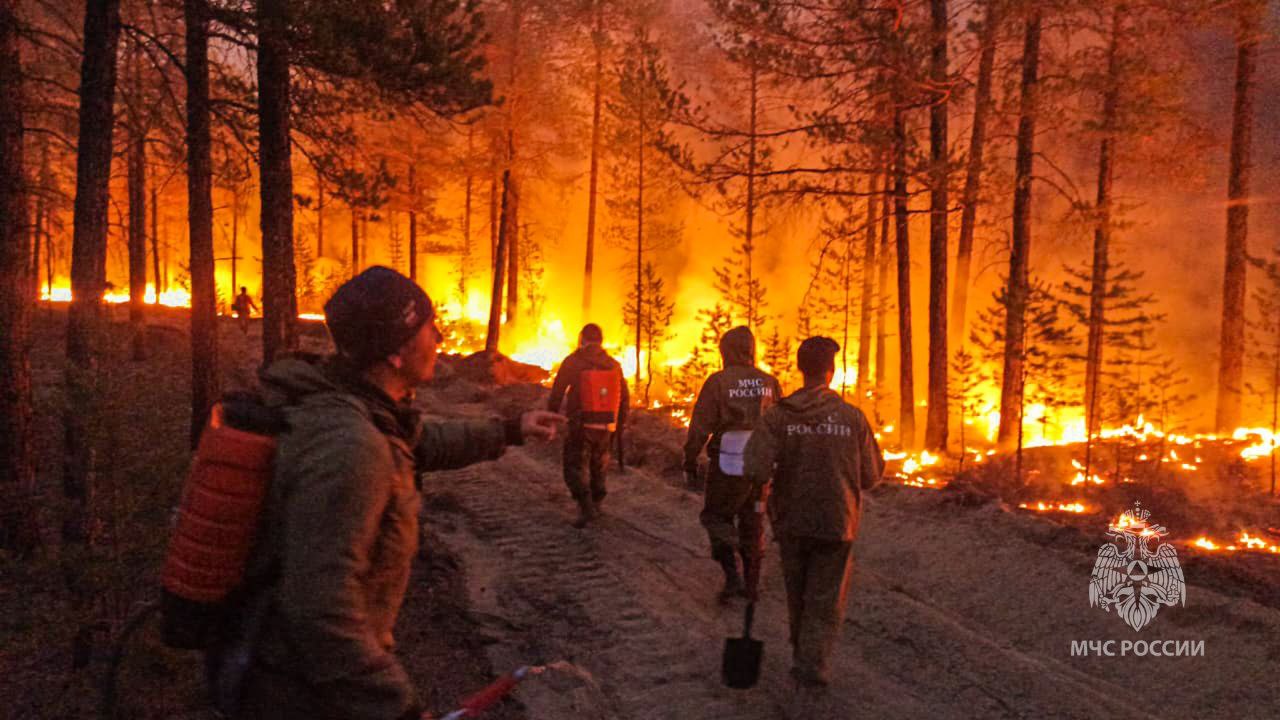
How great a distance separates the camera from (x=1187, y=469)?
42.1 feet

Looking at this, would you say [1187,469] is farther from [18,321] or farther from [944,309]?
[18,321]

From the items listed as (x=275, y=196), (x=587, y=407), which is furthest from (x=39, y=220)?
(x=587, y=407)

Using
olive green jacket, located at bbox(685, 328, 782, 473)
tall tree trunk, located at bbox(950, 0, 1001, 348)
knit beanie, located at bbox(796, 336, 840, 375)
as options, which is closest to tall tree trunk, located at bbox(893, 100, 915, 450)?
tall tree trunk, located at bbox(950, 0, 1001, 348)

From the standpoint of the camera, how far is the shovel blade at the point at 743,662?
16.7ft

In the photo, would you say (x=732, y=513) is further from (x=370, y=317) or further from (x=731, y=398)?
(x=370, y=317)

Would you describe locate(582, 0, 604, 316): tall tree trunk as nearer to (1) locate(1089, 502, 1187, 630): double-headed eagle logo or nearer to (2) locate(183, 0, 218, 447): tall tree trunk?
(2) locate(183, 0, 218, 447): tall tree trunk

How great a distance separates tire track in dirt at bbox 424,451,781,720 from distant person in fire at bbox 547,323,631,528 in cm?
52

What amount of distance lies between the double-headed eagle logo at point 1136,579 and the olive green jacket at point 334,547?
641 cm

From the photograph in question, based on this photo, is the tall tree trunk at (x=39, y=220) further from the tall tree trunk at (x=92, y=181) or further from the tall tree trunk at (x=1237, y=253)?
the tall tree trunk at (x=1237, y=253)

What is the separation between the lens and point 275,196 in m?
10.1

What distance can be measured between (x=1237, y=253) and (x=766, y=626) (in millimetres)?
16159

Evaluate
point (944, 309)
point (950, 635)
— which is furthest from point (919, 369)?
point (950, 635)

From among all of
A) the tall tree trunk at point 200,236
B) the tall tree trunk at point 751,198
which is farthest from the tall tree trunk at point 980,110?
the tall tree trunk at point 200,236

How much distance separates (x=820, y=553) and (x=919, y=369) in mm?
24116
